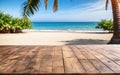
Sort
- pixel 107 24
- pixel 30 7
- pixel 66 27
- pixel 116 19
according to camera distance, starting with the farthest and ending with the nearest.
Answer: pixel 66 27, pixel 107 24, pixel 116 19, pixel 30 7

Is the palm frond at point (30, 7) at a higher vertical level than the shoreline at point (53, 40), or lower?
higher

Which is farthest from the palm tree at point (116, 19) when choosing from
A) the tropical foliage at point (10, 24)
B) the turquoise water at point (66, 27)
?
the turquoise water at point (66, 27)

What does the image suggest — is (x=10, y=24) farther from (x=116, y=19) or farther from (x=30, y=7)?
(x=116, y=19)

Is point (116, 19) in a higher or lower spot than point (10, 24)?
higher

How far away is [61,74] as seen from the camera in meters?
3.04

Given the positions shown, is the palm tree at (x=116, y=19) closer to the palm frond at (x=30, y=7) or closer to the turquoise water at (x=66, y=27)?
the palm frond at (x=30, y=7)

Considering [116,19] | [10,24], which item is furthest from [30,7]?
[10,24]

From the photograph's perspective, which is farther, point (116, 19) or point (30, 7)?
A: point (116, 19)

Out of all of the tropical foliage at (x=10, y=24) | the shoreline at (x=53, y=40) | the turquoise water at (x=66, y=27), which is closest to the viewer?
the shoreline at (x=53, y=40)

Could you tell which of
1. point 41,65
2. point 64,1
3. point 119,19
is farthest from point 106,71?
point 64,1

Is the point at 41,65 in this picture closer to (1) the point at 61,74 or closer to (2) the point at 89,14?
(1) the point at 61,74

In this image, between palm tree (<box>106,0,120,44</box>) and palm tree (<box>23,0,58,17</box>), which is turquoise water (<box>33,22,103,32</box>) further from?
palm tree (<box>23,0,58,17</box>)

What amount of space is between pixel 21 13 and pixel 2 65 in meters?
7.54

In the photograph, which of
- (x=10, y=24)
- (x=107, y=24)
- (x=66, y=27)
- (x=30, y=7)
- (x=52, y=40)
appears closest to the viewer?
(x=30, y=7)
